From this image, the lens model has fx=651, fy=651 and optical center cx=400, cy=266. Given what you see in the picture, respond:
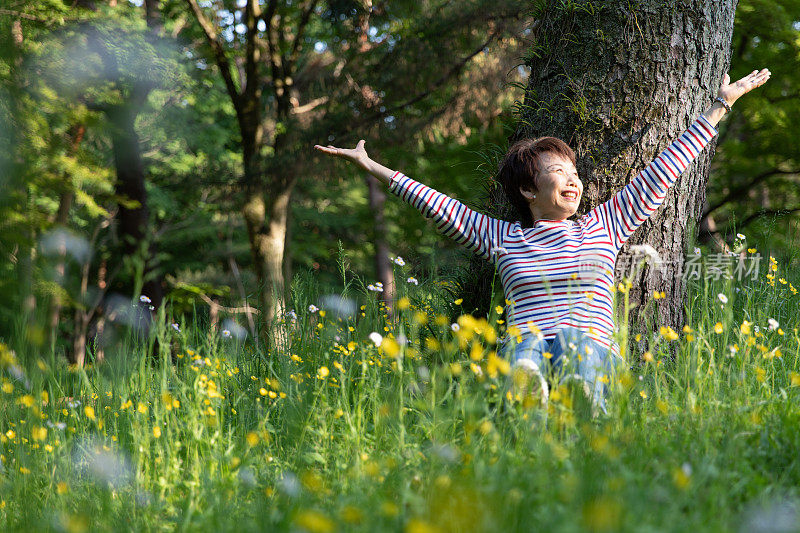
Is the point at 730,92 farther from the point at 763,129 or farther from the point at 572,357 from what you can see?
the point at 763,129

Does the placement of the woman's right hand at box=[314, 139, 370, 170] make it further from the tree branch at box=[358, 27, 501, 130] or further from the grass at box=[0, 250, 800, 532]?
the tree branch at box=[358, 27, 501, 130]

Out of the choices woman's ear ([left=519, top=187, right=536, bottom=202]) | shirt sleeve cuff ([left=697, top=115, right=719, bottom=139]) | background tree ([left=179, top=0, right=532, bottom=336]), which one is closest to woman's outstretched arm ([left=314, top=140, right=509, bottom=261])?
woman's ear ([left=519, top=187, right=536, bottom=202])

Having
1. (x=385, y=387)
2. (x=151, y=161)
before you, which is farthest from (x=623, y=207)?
(x=151, y=161)

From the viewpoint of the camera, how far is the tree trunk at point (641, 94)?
3.16 m

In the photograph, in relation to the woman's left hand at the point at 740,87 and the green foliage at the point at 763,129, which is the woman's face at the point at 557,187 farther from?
the green foliage at the point at 763,129

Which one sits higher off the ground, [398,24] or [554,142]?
[398,24]

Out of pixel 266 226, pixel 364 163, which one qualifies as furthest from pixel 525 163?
pixel 266 226

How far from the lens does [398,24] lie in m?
9.37

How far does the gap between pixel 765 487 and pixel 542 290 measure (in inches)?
49.0

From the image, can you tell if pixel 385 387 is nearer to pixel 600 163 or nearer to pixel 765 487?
pixel 765 487

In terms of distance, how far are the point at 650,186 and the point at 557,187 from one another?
1.44 feet

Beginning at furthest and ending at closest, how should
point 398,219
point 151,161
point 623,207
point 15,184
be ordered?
point 151,161 → point 398,219 → point 623,207 → point 15,184

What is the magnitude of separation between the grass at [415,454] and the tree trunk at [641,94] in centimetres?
58

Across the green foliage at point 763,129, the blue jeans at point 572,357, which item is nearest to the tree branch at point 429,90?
the green foliage at point 763,129
